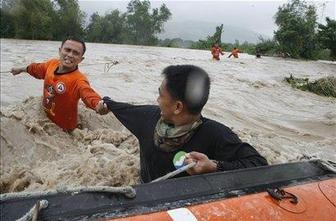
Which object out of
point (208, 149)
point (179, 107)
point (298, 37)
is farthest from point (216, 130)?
point (298, 37)

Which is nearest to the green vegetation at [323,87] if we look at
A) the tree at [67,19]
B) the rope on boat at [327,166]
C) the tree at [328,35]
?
the rope on boat at [327,166]

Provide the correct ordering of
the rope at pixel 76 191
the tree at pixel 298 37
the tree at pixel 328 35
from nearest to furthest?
1. the rope at pixel 76 191
2. the tree at pixel 328 35
3. the tree at pixel 298 37

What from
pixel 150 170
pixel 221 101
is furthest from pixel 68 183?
pixel 221 101

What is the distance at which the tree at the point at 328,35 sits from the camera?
102ft

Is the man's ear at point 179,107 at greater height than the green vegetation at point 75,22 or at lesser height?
greater

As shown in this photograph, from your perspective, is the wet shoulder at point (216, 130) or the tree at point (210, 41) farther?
the tree at point (210, 41)

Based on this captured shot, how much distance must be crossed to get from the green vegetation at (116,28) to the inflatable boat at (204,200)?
2916 centimetres

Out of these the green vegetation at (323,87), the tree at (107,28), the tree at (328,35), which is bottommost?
the tree at (107,28)

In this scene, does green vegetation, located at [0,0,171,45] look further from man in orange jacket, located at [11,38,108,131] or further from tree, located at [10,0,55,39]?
man in orange jacket, located at [11,38,108,131]

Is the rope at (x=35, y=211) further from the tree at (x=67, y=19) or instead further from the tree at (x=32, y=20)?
the tree at (x=67, y=19)

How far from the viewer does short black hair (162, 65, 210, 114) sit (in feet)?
8.57

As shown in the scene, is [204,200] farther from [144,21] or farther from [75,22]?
[144,21]

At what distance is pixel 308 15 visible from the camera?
39.5m

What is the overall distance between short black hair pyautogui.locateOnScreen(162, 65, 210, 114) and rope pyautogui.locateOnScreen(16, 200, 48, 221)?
1118 mm
